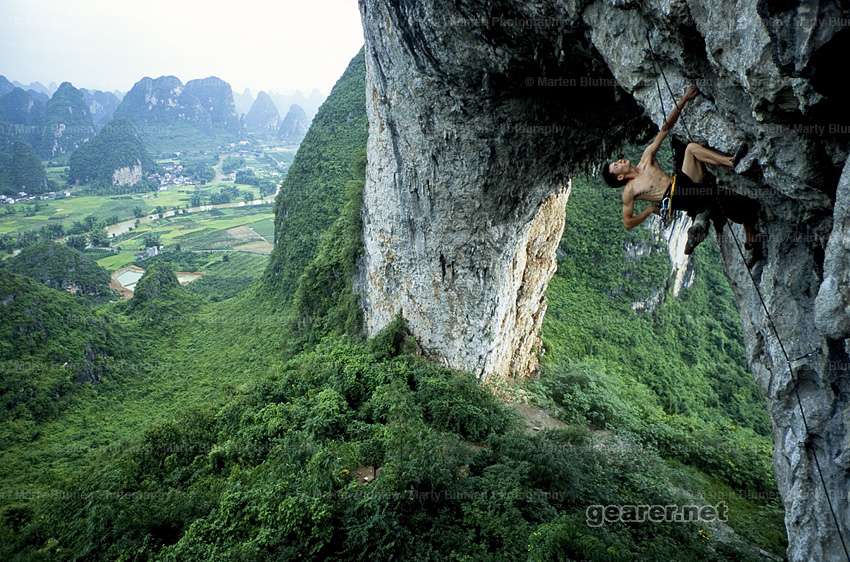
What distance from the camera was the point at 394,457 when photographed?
20.8 feet

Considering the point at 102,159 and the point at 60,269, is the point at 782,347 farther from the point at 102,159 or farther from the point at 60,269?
the point at 102,159

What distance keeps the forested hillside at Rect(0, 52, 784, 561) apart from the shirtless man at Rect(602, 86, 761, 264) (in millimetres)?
3268

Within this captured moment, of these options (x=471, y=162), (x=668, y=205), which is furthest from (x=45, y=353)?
(x=668, y=205)

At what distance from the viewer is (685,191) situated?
4.11 m

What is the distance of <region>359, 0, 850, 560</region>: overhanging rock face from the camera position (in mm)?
3035

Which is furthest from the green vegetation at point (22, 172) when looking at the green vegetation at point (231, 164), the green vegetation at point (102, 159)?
the green vegetation at point (231, 164)

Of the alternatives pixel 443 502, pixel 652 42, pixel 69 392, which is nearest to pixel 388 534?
pixel 443 502

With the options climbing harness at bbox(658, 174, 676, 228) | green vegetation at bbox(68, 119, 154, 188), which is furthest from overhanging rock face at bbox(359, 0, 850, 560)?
green vegetation at bbox(68, 119, 154, 188)

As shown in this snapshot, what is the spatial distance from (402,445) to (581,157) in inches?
222

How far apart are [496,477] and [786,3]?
563 cm

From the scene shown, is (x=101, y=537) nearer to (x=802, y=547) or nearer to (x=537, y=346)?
(x=802, y=547)

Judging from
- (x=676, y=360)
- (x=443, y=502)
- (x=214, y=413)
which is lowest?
(x=676, y=360)

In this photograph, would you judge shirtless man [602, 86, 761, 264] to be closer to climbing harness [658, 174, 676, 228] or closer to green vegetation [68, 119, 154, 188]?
climbing harness [658, 174, 676, 228]

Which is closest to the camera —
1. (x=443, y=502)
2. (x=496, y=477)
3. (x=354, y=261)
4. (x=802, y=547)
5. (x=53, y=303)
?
(x=802, y=547)
